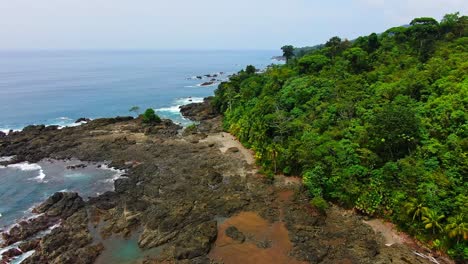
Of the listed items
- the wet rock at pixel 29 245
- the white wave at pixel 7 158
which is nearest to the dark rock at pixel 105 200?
the wet rock at pixel 29 245

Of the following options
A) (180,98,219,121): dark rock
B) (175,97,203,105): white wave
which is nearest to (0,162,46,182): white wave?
(180,98,219,121): dark rock

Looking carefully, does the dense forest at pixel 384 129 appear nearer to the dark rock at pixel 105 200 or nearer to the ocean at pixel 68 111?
the dark rock at pixel 105 200

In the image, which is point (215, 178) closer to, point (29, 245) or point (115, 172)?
point (115, 172)

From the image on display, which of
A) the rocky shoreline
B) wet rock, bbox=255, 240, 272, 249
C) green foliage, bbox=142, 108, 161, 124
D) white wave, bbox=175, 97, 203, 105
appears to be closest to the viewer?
the rocky shoreline

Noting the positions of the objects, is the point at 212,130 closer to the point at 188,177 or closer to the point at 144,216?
the point at 188,177

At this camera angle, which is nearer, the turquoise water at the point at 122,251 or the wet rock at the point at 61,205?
the turquoise water at the point at 122,251

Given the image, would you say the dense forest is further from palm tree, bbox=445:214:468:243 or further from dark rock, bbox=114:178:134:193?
dark rock, bbox=114:178:134:193

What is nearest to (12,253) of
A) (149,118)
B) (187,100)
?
(149,118)
